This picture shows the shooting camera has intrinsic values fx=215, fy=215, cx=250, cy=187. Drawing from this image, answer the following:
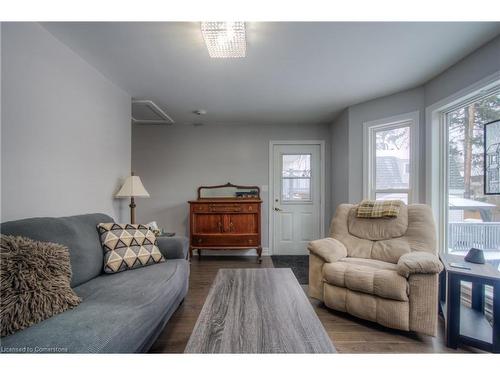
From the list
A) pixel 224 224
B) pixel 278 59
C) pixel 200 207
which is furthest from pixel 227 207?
pixel 278 59

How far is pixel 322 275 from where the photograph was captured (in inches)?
79.7

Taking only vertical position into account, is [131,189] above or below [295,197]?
above

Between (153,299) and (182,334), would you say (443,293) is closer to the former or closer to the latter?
(182,334)

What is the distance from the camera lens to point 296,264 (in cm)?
341

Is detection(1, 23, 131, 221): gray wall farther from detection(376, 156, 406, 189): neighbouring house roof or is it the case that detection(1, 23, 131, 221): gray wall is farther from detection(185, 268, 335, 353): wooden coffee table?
detection(376, 156, 406, 189): neighbouring house roof

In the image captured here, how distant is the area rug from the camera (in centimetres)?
296

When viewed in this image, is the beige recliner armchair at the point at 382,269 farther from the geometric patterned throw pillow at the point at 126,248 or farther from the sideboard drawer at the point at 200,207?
the sideboard drawer at the point at 200,207

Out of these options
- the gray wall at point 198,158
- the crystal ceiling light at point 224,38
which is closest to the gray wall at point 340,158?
the gray wall at point 198,158

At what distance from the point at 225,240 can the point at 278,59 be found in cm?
255

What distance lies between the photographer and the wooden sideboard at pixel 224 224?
11.1ft

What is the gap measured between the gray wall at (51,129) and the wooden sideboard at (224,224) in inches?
50.4

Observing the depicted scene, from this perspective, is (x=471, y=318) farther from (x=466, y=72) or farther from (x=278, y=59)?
(x=278, y=59)

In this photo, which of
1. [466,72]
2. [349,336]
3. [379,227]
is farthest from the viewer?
[379,227]
